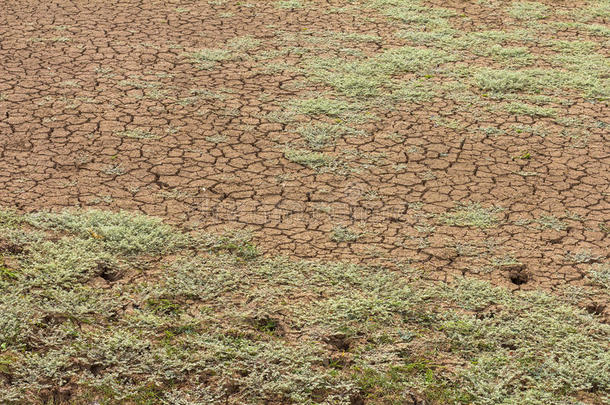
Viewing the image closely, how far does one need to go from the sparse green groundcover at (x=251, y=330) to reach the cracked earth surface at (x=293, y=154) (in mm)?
283

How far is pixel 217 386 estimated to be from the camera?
3.59 m

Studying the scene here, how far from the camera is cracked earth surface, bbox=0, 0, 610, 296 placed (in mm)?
4766

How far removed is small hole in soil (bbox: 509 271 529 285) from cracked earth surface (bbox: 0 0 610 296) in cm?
1

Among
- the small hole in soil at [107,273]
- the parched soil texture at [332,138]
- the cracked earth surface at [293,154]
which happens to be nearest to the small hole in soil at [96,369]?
the parched soil texture at [332,138]

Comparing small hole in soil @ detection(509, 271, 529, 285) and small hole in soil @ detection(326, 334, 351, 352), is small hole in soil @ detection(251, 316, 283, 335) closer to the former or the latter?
small hole in soil @ detection(326, 334, 351, 352)

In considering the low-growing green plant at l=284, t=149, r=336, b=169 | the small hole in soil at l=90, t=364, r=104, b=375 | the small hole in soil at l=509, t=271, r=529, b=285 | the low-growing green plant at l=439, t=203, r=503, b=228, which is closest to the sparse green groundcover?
the small hole in soil at l=90, t=364, r=104, b=375

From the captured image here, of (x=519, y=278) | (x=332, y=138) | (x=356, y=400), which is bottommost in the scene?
(x=356, y=400)

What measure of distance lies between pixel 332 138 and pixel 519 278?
1.98m

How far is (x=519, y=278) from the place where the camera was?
4.42 meters

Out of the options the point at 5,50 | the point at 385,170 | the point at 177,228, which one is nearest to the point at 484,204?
the point at 385,170

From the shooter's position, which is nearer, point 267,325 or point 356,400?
point 356,400

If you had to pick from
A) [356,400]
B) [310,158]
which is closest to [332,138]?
[310,158]

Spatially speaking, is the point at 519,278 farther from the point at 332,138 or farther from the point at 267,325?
the point at 332,138

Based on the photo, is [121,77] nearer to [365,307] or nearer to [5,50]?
[5,50]
